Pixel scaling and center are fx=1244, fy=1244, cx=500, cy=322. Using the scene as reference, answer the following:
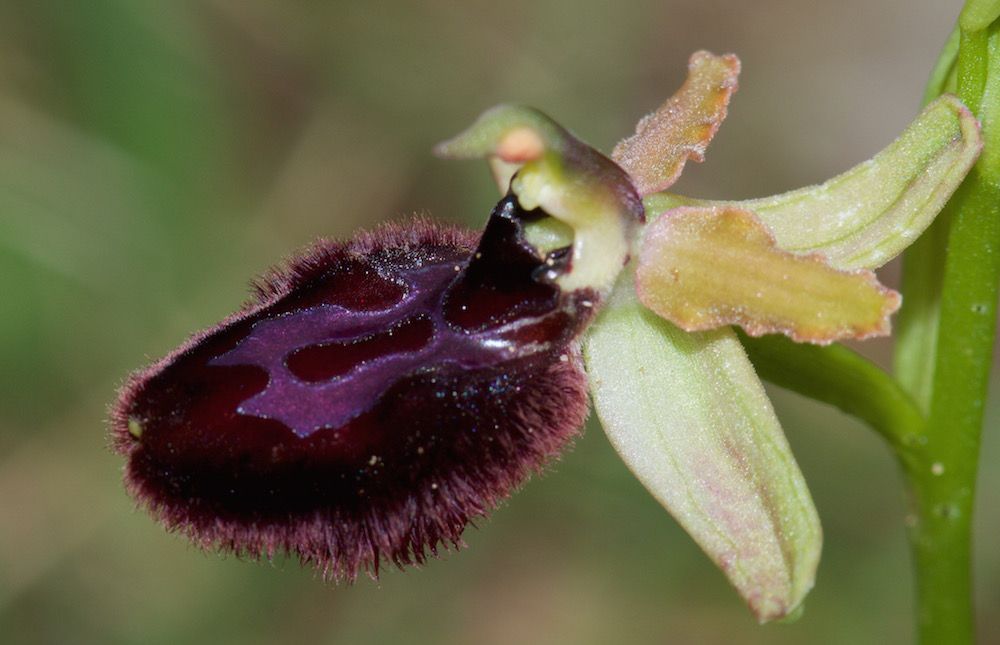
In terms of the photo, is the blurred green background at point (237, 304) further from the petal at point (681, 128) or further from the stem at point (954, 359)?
the petal at point (681, 128)

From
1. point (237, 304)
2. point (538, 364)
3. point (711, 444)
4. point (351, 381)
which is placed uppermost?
point (237, 304)

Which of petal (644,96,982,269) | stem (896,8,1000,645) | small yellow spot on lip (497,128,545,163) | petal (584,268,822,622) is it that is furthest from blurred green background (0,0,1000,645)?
small yellow spot on lip (497,128,545,163)

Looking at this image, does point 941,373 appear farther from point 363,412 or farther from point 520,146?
point 363,412

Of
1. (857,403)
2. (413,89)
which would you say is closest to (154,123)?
(413,89)

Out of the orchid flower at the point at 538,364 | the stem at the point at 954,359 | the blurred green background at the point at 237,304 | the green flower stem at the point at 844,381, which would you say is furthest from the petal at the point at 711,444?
the blurred green background at the point at 237,304

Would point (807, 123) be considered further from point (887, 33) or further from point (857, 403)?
point (857, 403)

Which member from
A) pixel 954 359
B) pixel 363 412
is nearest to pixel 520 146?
pixel 363 412

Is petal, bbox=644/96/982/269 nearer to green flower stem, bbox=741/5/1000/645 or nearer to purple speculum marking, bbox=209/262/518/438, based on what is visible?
green flower stem, bbox=741/5/1000/645
